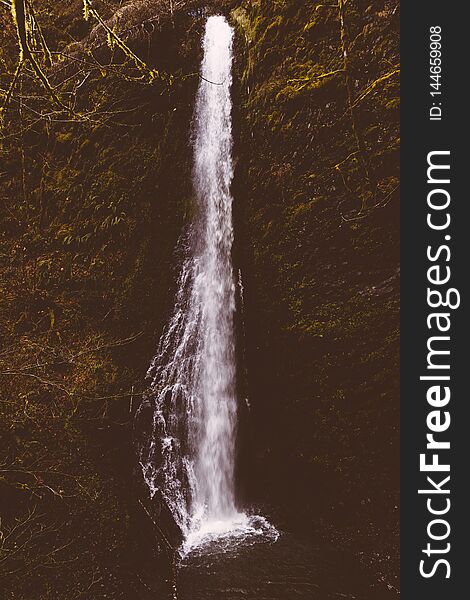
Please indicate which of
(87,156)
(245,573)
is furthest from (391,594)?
(87,156)

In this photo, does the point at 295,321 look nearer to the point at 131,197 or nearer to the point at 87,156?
the point at 131,197

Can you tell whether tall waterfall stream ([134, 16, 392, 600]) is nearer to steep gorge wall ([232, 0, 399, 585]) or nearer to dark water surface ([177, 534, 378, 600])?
dark water surface ([177, 534, 378, 600])

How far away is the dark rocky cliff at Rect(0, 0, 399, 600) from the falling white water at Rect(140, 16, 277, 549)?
225 millimetres

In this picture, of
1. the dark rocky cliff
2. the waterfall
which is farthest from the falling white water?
the dark rocky cliff

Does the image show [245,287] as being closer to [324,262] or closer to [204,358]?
[204,358]

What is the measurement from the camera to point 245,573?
156 inches

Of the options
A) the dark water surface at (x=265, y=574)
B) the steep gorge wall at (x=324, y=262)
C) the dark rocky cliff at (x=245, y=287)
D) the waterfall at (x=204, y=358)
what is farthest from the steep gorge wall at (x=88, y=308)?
the steep gorge wall at (x=324, y=262)

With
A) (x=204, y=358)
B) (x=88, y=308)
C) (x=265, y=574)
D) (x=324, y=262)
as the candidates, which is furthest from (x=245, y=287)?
(x=265, y=574)

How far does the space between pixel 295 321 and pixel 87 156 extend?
4074mm

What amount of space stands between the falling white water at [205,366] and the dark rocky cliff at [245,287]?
8.9 inches

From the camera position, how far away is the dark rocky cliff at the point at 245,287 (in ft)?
13.8

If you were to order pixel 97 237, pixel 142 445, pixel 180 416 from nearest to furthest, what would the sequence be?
pixel 142 445, pixel 180 416, pixel 97 237

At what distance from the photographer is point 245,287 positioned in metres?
5.46

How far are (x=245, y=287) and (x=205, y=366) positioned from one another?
1.15 m
